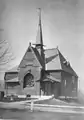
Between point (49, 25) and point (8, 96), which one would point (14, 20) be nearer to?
point (49, 25)

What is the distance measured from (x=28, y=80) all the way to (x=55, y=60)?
17.5 inches

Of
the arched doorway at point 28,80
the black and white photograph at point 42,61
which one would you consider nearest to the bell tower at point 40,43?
the black and white photograph at point 42,61

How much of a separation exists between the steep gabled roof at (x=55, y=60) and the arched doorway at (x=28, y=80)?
10.7 inches

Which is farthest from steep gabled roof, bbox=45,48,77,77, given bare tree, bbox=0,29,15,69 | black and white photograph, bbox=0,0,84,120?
bare tree, bbox=0,29,15,69

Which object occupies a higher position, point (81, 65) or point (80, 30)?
point (80, 30)

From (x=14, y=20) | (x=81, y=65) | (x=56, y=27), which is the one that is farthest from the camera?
(x=14, y=20)

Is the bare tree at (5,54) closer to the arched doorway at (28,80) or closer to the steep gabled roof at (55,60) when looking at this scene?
the arched doorway at (28,80)

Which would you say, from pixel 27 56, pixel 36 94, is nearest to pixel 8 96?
pixel 36 94

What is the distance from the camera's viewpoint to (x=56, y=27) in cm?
291

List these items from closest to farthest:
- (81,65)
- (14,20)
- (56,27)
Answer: (81,65)
(56,27)
(14,20)

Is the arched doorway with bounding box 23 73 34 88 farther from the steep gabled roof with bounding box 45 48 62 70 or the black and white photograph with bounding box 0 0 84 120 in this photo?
the steep gabled roof with bounding box 45 48 62 70

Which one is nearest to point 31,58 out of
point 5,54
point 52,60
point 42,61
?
point 42,61

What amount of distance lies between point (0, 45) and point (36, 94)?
2.85ft

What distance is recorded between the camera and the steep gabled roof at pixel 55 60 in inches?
111
